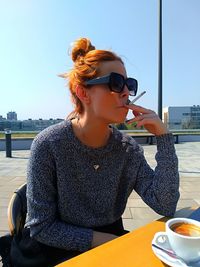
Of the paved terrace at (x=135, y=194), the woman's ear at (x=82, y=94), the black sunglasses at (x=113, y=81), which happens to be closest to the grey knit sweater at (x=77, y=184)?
the woman's ear at (x=82, y=94)

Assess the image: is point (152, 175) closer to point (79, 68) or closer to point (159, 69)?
point (79, 68)

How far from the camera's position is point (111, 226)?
6.27 feet

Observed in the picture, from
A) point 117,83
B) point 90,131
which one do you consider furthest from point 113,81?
point 90,131

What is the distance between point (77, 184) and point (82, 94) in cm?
52

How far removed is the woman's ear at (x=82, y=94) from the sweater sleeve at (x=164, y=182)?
47 centimetres

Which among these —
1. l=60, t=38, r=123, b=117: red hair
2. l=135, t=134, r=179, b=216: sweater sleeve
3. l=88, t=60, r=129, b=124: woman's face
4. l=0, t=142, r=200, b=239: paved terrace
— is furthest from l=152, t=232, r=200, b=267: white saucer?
l=0, t=142, r=200, b=239: paved terrace

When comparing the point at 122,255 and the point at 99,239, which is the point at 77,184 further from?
the point at 122,255

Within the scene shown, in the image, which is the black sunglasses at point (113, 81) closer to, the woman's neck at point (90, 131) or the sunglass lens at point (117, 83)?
the sunglass lens at point (117, 83)

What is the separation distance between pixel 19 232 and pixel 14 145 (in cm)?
1597

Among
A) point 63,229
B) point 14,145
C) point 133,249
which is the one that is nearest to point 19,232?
point 63,229

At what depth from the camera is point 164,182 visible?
1.83 metres

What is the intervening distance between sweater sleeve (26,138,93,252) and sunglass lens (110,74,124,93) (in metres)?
0.48

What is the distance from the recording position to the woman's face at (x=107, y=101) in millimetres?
1795

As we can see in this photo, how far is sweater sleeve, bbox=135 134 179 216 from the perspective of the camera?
182 cm
